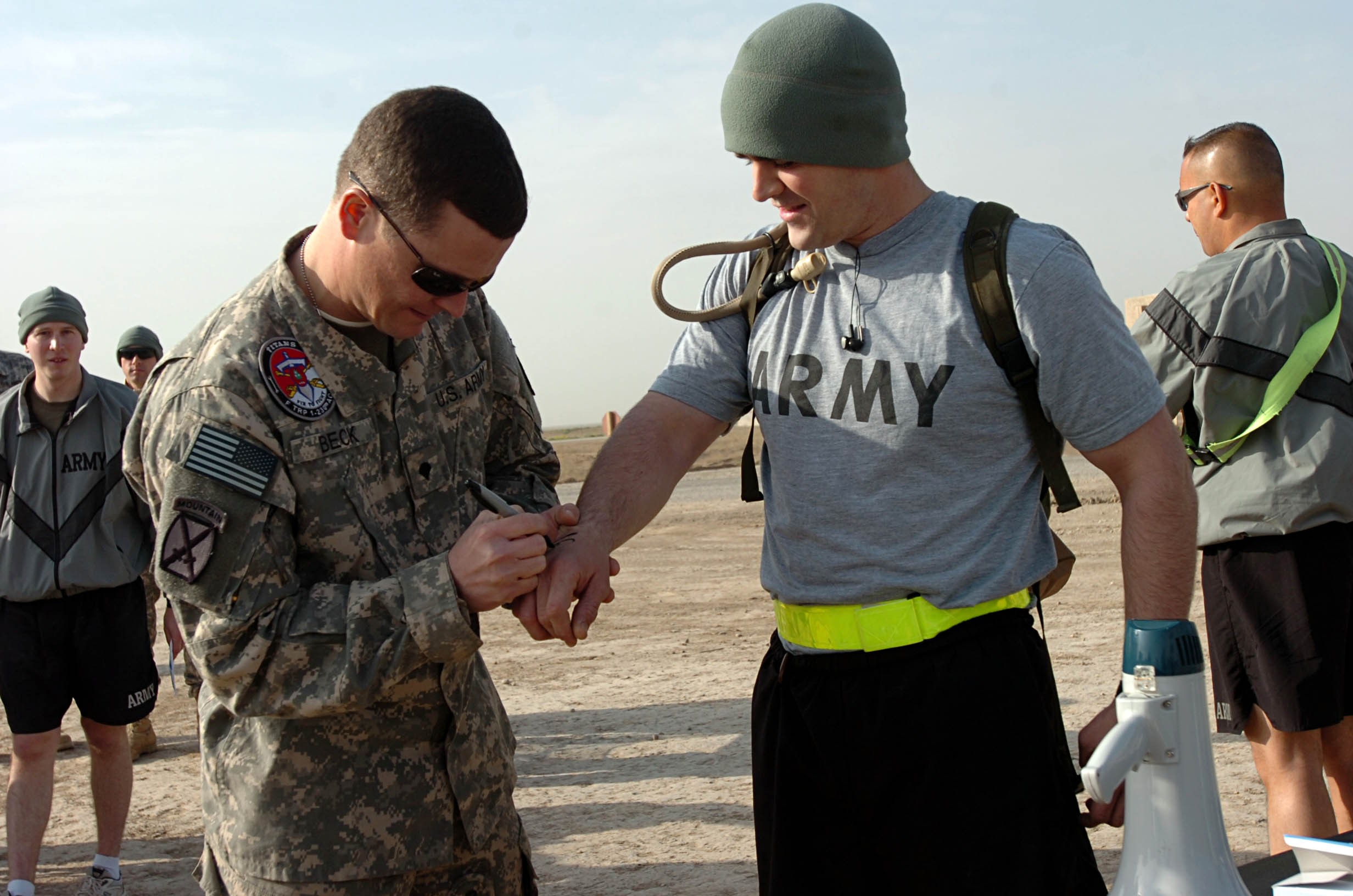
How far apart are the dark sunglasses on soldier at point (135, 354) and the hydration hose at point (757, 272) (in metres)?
5.96

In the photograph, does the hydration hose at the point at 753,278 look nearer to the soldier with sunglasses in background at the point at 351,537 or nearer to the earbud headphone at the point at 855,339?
the earbud headphone at the point at 855,339

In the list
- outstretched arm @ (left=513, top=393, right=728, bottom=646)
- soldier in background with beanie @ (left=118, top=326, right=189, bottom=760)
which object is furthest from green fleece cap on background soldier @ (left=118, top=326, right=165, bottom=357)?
outstretched arm @ (left=513, top=393, right=728, bottom=646)

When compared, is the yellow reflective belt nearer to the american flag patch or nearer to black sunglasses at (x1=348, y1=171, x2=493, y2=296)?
black sunglasses at (x1=348, y1=171, x2=493, y2=296)

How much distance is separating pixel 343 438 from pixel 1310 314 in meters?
3.41

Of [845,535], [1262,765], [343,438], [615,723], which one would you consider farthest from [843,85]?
[615,723]

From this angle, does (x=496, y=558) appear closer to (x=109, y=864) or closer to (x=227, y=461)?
(x=227, y=461)

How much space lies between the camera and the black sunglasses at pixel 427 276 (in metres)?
2.40

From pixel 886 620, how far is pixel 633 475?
747 millimetres

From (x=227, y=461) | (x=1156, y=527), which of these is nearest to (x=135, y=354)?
(x=227, y=461)

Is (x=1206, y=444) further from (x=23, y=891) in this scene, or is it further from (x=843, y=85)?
(x=23, y=891)

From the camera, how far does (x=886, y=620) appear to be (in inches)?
102

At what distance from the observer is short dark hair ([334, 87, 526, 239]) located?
2.37m

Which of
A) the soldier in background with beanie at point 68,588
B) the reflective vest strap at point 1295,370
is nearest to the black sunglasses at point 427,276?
the reflective vest strap at point 1295,370

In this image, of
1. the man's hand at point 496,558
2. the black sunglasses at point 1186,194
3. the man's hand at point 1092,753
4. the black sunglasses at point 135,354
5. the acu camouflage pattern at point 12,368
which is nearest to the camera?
the man's hand at point 1092,753
